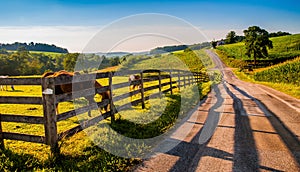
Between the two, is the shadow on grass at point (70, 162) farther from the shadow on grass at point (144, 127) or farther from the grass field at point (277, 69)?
the grass field at point (277, 69)

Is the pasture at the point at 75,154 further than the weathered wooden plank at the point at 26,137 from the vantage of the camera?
No

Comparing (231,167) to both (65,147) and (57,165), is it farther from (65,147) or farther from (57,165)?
(65,147)

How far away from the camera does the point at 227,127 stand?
6.32m

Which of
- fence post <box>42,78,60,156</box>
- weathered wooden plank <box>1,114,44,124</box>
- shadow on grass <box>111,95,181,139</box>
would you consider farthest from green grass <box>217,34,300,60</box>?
weathered wooden plank <box>1,114,44,124</box>

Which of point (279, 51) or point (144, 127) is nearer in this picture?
point (144, 127)

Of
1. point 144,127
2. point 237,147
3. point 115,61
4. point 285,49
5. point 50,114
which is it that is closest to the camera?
point 50,114

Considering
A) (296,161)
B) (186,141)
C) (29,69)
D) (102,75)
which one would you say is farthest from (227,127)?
(29,69)

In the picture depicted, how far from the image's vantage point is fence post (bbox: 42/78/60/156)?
4359 mm

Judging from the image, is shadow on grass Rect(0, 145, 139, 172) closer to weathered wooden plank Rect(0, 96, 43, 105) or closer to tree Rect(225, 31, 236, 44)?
weathered wooden plank Rect(0, 96, 43, 105)

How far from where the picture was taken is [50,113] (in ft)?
14.4

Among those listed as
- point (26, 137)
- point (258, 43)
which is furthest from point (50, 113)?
point (258, 43)

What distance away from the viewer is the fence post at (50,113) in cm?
436

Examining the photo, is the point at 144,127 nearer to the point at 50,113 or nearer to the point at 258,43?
the point at 50,113

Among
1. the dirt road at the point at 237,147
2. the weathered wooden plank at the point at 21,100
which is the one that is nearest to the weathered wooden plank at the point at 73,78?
the weathered wooden plank at the point at 21,100
